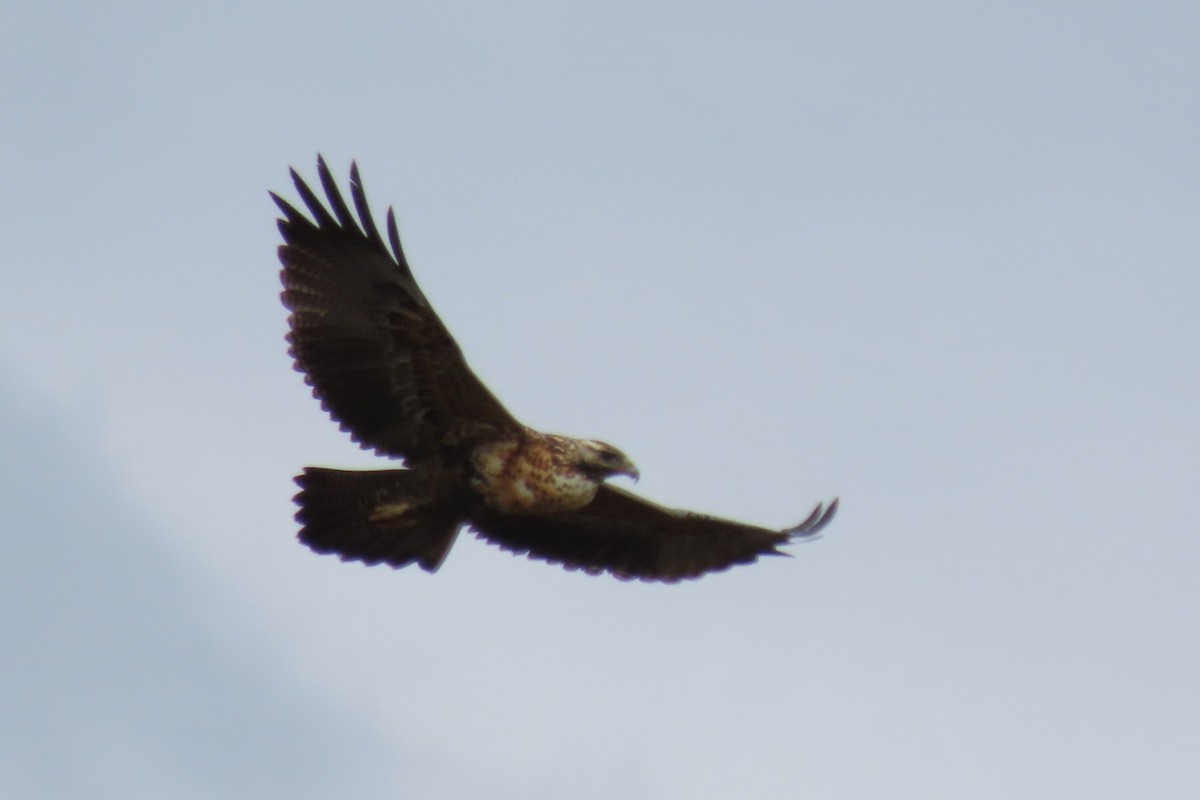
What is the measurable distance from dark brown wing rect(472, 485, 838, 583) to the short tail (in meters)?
0.65

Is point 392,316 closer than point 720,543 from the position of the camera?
Yes

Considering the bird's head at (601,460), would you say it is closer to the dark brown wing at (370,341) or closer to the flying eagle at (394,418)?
the flying eagle at (394,418)

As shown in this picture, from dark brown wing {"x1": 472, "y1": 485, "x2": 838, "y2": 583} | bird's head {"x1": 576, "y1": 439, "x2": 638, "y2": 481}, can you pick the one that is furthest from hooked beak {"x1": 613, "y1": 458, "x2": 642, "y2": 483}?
dark brown wing {"x1": 472, "y1": 485, "x2": 838, "y2": 583}

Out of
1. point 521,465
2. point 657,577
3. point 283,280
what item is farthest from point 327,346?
point 657,577

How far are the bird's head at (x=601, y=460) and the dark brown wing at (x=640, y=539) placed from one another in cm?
92

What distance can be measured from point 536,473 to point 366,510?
3.57 feet

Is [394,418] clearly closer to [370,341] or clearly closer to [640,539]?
[370,341]

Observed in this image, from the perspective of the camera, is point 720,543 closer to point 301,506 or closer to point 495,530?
point 495,530

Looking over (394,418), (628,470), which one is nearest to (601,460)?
(628,470)

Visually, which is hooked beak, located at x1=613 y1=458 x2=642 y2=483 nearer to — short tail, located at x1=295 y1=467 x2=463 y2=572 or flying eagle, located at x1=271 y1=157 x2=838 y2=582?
flying eagle, located at x1=271 y1=157 x2=838 y2=582

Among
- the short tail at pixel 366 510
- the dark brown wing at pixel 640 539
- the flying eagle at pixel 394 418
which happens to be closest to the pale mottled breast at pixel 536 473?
the flying eagle at pixel 394 418

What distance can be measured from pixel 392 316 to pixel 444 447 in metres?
0.86

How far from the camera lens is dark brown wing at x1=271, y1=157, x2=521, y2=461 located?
13852mm

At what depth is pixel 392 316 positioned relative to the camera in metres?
13.9
